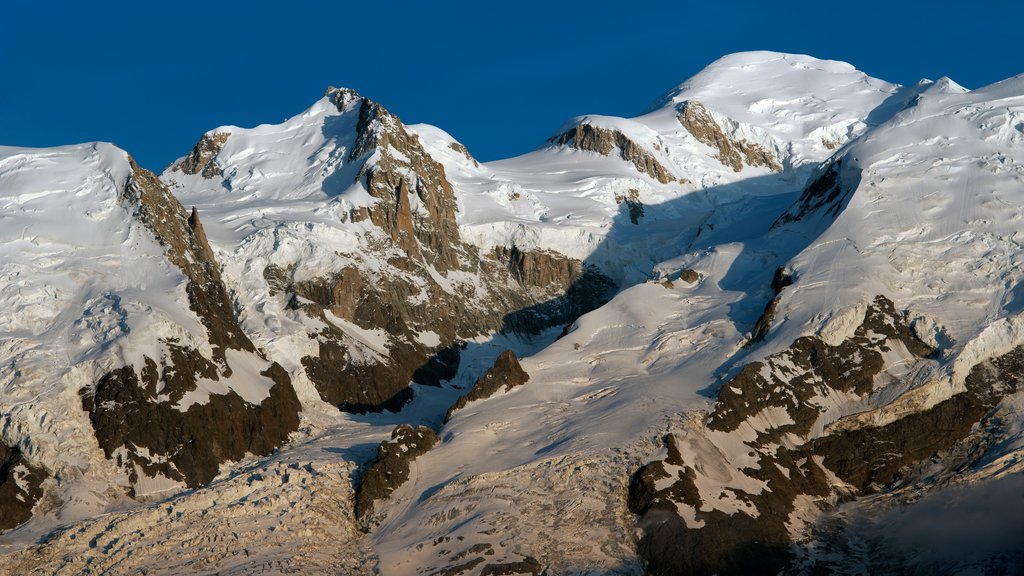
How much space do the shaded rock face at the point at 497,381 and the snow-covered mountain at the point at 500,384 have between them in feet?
2.02

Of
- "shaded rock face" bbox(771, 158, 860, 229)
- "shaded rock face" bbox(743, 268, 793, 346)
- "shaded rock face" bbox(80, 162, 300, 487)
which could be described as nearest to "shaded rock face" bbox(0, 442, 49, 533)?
"shaded rock face" bbox(80, 162, 300, 487)

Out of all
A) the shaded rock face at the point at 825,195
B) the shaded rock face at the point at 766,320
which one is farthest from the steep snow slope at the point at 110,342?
the shaded rock face at the point at 825,195

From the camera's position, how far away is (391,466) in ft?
412

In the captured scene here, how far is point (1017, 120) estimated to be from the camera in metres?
169

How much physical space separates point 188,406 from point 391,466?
855 inches

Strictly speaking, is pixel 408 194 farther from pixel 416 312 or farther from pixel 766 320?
pixel 766 320

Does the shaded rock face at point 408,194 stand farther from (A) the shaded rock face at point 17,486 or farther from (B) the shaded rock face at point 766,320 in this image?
(A) the shaded rock face at point 17,486

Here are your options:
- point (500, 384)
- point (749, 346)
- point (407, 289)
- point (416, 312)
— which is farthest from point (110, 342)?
point (749, 346)

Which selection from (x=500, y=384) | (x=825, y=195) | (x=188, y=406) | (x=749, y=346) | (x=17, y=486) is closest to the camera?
(x=17, y=486)

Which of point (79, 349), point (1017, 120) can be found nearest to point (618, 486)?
point (79, 349)

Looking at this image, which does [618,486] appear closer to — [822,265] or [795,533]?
[795,533]

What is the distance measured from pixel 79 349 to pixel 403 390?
1448 inches

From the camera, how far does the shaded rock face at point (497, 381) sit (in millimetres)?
139250

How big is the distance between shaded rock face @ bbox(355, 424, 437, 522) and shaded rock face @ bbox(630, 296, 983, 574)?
20544 mm
